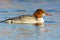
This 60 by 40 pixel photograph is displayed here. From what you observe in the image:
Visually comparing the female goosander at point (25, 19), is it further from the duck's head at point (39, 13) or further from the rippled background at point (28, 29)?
the rippled background at point (28, 29)

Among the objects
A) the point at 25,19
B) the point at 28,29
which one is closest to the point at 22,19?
the point at 25,19

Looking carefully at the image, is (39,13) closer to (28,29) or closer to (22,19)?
(22,19)

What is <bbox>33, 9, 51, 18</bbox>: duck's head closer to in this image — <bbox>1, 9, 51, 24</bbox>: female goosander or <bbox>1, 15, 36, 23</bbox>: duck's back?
<bbox>1, 9, 51, 24</bbox>: female goosander

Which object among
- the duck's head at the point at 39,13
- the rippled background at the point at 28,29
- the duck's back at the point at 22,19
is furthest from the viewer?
the duck's head at the point at 39,13

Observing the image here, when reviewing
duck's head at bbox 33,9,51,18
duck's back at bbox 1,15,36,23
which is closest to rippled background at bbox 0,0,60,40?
duck's head at bbox 33,9,51,18

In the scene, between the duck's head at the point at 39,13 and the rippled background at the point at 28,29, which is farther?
the duck's head at the point at 39,13

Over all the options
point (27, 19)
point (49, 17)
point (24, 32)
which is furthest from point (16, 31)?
point (49, 17)

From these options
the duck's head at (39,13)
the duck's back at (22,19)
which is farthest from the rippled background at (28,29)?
the duck's back at (22,19)

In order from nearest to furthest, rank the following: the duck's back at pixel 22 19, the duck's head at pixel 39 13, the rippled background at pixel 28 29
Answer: the rippled background at pixel 28 29 < the duck's back at pixel 22 19 < the duck's head at pixel 39 13

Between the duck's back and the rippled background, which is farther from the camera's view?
the duck's back

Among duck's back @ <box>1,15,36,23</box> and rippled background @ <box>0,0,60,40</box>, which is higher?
duck's back @ <box>1,15,36,23</box>

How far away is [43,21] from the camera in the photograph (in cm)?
1875

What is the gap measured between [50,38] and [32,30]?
6.21 ft

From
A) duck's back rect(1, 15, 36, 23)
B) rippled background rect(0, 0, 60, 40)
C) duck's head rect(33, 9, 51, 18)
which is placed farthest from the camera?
duck's head rect(33, 9, 51, 18)
